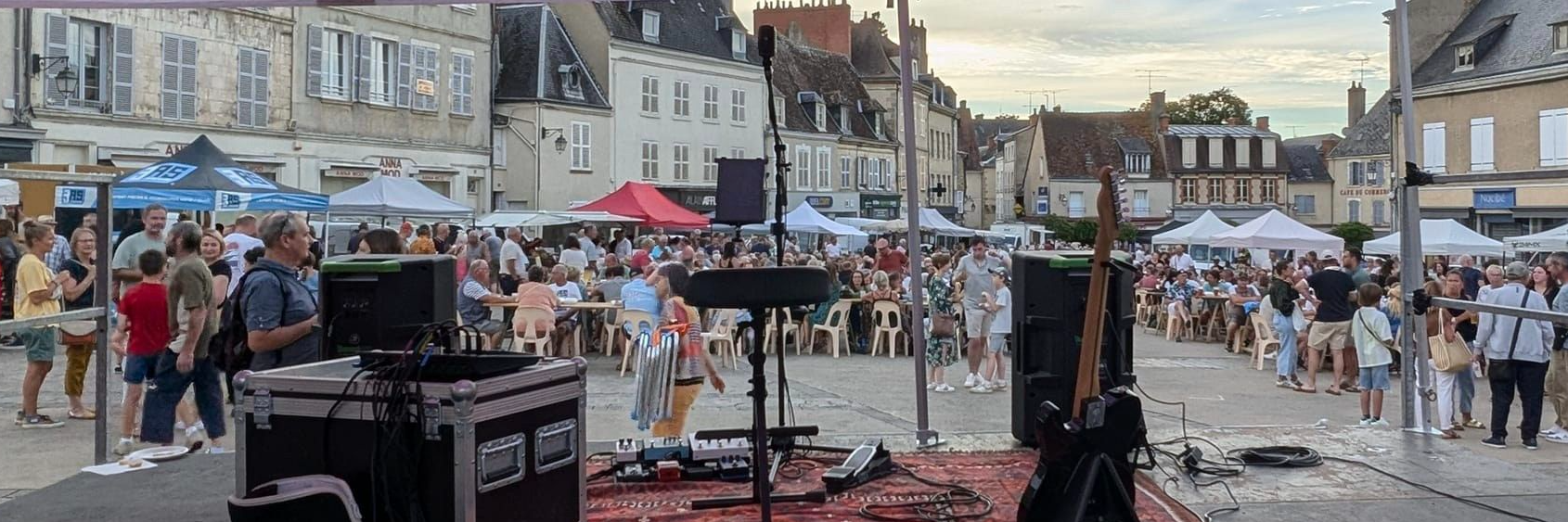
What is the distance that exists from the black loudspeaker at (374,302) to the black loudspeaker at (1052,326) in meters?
2.89

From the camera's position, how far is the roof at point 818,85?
41906 mm

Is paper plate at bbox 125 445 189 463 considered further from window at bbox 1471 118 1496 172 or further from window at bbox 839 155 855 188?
window at bbox 839 155 855 188

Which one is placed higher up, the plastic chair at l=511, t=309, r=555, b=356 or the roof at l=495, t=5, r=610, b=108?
the roof at l=495, t=5, r=610, b=108

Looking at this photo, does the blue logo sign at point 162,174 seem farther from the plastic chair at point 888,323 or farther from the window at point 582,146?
the window at point 582,146

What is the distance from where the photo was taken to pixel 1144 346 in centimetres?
1662

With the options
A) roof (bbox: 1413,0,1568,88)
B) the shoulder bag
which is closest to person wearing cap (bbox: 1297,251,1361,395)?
the shoulder bag

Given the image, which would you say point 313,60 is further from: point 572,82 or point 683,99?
point 683,99

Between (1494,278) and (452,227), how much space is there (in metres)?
15.2

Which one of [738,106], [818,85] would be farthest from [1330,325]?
[818,85]

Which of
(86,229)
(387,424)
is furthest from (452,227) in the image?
(387,424)

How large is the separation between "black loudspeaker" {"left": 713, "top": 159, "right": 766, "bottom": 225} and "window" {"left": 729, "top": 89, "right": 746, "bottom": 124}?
31221mm

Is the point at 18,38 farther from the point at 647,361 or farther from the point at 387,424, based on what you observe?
the point at 387,424

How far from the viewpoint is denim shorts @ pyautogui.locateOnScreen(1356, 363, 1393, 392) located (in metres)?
9.41

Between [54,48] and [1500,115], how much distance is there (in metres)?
29.3
